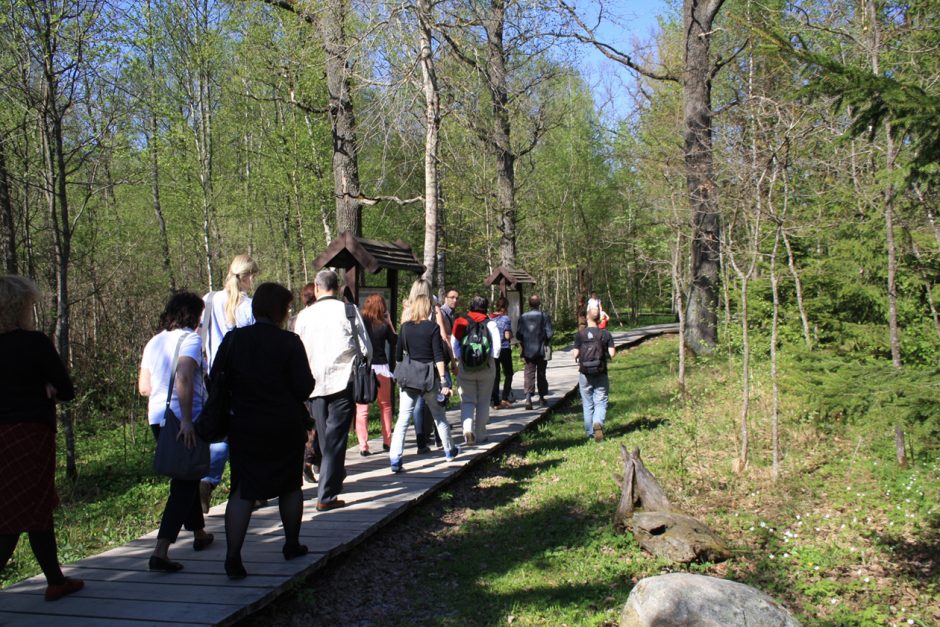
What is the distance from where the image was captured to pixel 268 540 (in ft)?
17.5

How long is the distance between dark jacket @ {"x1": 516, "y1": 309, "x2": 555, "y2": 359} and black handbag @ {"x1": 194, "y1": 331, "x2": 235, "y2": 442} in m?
7.70

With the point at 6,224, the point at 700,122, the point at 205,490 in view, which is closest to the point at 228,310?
the point at 205,490

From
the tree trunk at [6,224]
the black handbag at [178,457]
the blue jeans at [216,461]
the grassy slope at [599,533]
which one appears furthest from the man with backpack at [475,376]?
the tree trunk at [6,224]

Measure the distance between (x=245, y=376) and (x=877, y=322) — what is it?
954cm

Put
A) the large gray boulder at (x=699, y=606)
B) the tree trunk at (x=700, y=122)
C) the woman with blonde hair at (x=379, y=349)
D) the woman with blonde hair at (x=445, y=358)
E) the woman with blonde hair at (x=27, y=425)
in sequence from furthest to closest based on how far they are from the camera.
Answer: the tree trunk at (x=700, y=122) → the woman with blonde hair at (x=379, y=349) → the woman with blonde hair at (x=445, y=358) → the large gray boulder at (x=699, y=606) → the woman with blonde hair at (x=27, y=425)

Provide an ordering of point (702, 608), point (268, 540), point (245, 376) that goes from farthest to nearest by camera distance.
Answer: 1. point (268, 540)
2. point (245, 376)
3. point (702, 608)

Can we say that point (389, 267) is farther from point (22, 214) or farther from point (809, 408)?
point (22, 214)

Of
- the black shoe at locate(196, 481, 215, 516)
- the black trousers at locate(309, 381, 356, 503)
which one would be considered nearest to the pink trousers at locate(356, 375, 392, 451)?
the black trousers at locate(309, 381, 356, 503)

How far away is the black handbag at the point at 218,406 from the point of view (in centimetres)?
437

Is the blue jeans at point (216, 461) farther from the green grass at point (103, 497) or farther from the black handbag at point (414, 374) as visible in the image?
the black handbag at point (414, 374)

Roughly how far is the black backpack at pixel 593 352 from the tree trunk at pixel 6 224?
25.7 ft

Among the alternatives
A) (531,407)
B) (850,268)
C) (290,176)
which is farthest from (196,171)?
(850,268)

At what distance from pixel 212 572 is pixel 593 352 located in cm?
583

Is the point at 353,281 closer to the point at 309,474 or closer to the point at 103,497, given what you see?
the point at 309,474
